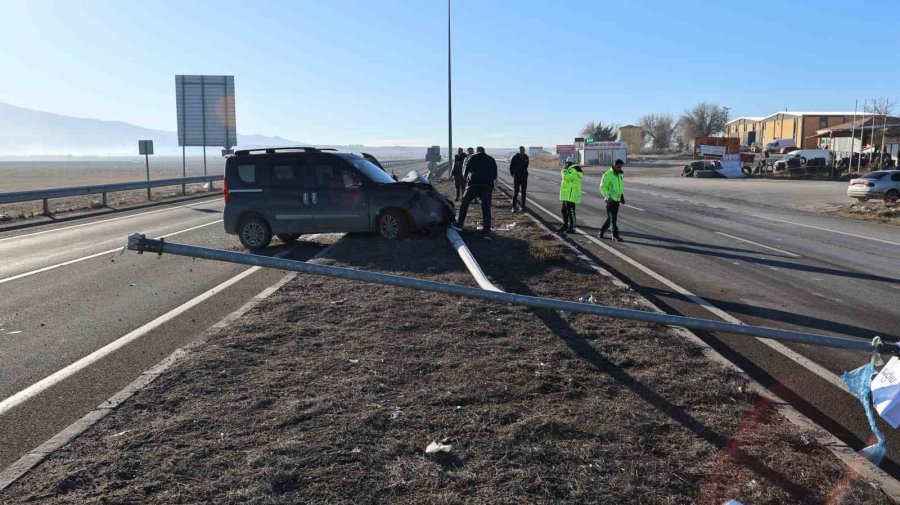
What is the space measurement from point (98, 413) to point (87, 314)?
3711 mm

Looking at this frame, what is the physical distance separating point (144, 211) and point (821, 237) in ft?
69.5

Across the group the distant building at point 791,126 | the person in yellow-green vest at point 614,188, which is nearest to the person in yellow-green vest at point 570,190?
the person in yellow-green vest at point 614,188

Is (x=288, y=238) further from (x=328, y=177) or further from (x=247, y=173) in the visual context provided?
(x=328, y=177)

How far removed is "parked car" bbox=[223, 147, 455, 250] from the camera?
12.3m

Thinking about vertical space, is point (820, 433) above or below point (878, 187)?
below

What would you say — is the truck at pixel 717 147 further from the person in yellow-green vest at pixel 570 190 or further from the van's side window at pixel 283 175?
the van's side window at pixel 283 175

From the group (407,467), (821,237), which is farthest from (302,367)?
(821,237)

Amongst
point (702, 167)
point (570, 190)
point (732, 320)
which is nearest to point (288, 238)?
point (570, 190)

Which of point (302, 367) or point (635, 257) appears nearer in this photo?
point (302, 367)

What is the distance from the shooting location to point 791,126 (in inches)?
3775

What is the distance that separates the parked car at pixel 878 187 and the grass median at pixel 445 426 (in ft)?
80.6

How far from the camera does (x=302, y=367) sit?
16.5 ft

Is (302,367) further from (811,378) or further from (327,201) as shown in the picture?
(327,201)

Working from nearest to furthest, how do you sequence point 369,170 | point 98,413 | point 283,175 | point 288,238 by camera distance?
point 98,413, point 283,175, point 369,170, point 288,238
